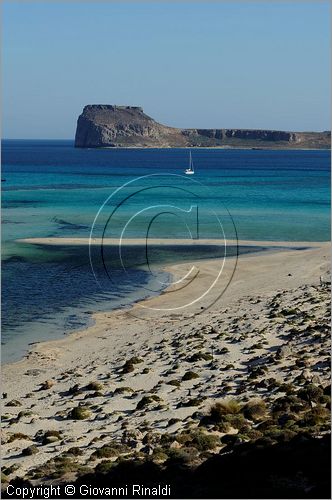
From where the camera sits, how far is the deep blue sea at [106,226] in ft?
101

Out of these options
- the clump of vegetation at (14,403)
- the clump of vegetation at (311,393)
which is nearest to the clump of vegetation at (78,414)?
the clump of vegetation at (14,403)

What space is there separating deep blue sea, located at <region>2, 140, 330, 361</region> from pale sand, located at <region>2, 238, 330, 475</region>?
5.22 ft

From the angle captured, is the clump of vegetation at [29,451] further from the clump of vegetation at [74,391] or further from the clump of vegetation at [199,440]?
the clump of vegetation at [74,391]

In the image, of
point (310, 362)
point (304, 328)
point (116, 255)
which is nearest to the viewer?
point (310, 362)

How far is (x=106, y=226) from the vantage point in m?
51.0

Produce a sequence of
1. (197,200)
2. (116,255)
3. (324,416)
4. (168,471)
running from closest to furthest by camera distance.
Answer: (168,471)
(324,416)
(116,255)
(197,200)

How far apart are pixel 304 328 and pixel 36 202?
52262mm

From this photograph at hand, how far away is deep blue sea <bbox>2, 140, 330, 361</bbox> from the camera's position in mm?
30875

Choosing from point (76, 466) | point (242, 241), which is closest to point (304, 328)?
point (76, 466)

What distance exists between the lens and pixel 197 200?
7906 centimetres

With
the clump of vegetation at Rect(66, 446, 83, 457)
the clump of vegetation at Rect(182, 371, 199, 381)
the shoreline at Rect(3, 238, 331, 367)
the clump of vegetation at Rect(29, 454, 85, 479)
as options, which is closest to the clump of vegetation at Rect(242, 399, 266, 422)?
the clump of vegetation at Rect(182, 371, 199, 381)

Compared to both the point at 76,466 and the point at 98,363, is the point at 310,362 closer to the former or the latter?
the point at 98,363

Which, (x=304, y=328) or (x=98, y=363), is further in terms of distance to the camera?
(x=304, y=328)

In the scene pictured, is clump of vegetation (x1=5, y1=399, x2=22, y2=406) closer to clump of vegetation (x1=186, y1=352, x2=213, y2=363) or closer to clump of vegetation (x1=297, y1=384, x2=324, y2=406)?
clump of vegetation (x1=186, y1=352, x2=213, y2=363)
